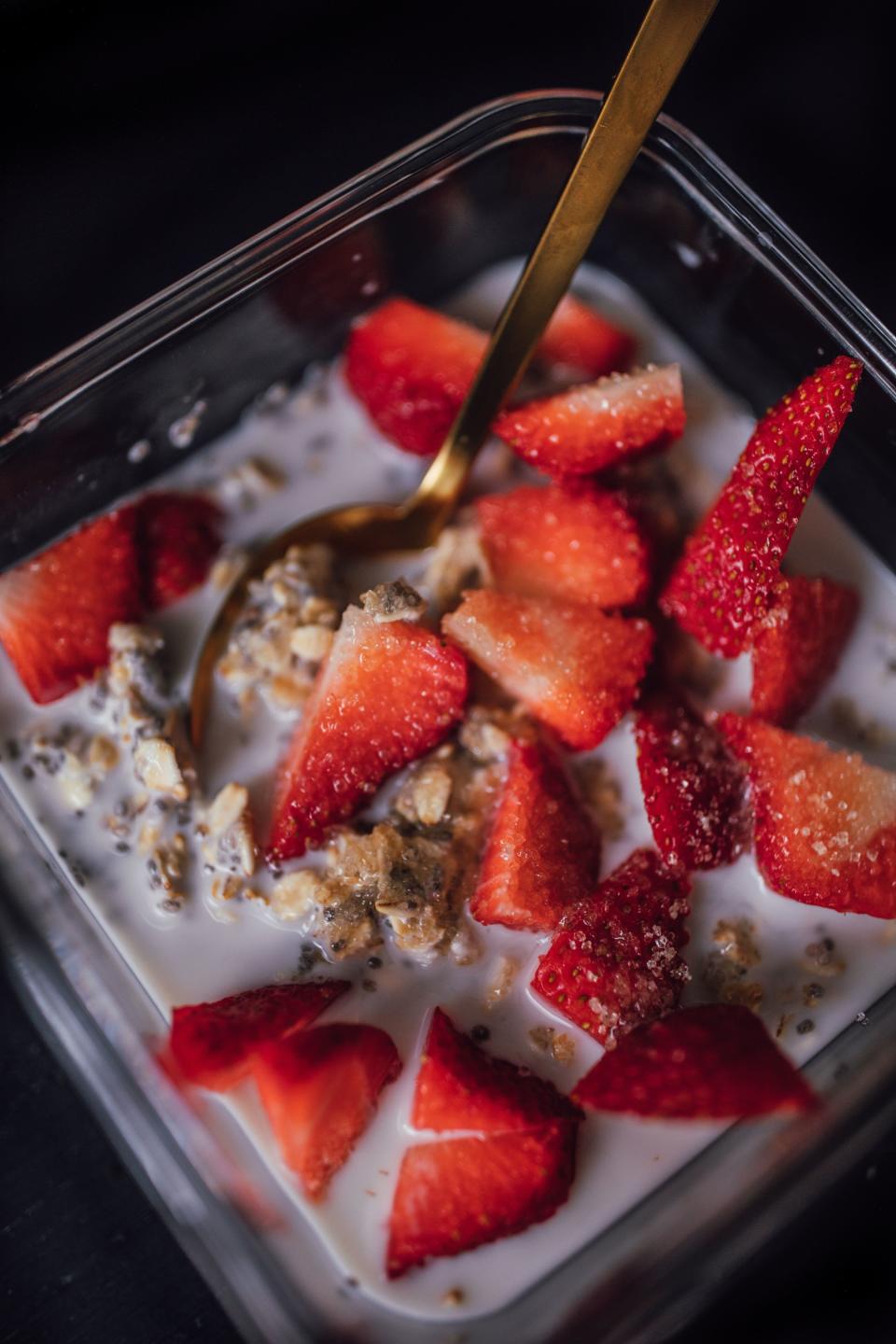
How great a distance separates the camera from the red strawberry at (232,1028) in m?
1.07

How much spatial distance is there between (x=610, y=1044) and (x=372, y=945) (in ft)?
0.69

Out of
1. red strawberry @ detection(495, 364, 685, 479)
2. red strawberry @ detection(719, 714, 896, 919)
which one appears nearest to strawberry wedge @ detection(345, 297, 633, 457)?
red strawberry @ detection(495, 364, 685, 479)

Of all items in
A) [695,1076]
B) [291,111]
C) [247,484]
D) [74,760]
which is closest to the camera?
[695,1076]

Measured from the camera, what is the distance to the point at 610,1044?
1100 mm

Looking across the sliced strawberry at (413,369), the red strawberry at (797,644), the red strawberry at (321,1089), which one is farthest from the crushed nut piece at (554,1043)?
the sliced strawberry at (413,369)

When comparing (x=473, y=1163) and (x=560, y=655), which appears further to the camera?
(x=560, y=655)

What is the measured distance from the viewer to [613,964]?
1.10 meters

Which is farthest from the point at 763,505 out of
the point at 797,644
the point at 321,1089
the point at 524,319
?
the point at 321,1089

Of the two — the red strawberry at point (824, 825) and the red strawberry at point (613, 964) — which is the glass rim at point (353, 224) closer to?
the red strawberry at point (824, 825)

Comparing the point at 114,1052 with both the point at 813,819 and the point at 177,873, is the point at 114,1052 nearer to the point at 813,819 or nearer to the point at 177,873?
the point at 177,873

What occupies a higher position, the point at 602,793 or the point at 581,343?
the point at 581,343

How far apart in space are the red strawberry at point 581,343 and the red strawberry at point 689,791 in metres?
0.38

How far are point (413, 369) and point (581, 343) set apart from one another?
0.56 ft

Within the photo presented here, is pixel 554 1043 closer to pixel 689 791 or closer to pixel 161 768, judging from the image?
pixel 689 791
